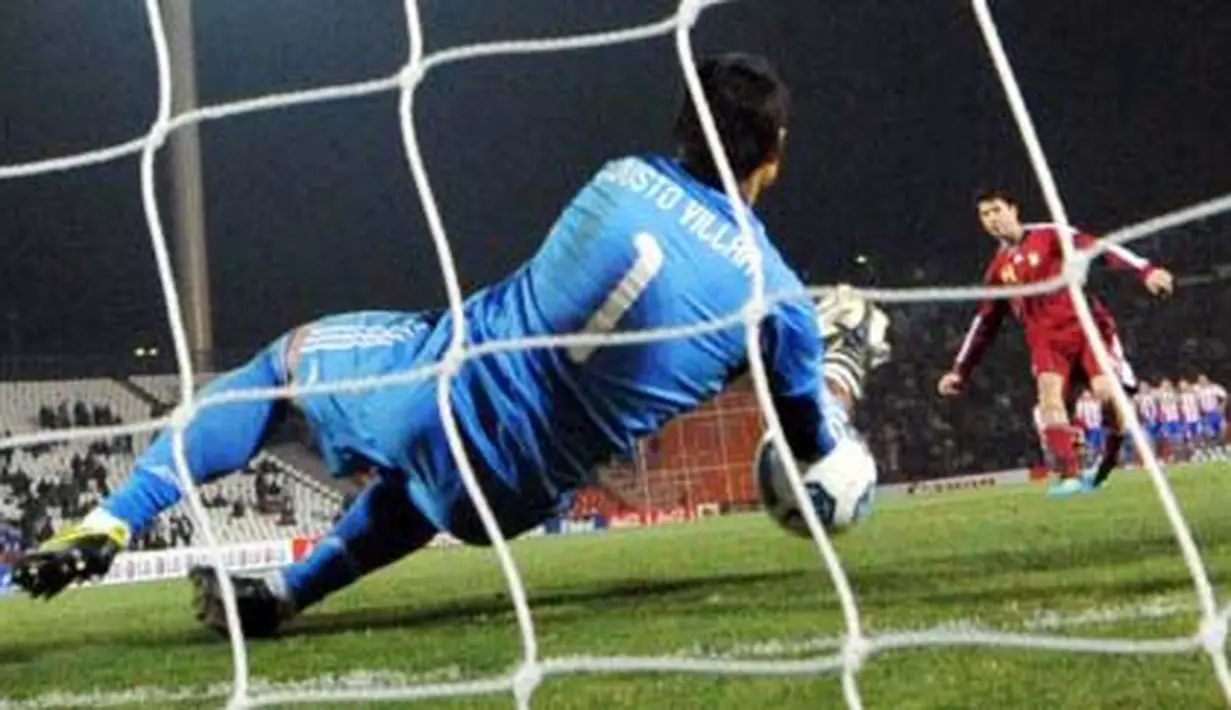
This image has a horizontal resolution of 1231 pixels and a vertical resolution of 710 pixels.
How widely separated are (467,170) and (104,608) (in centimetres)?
1601

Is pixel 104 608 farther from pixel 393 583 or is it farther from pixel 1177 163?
pixel 1177 163

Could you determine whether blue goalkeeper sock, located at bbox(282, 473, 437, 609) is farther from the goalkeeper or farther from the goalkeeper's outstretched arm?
the goalkeeper's outstretched arm

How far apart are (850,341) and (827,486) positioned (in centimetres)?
65

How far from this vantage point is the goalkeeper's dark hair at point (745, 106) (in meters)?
2.88

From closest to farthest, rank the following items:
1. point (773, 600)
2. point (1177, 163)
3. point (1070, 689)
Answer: point (1070, 689), point (773, 600), point (1177, 163)

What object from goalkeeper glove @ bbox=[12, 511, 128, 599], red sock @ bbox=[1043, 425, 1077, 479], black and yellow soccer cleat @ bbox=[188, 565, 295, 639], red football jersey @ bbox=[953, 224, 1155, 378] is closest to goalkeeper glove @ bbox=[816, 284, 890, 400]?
black and yellow soccer cleat @ bbox=[188, 565, 295, 639]

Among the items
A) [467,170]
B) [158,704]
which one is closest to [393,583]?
[158,704]

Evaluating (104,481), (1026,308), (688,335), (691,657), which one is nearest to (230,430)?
(691,657)

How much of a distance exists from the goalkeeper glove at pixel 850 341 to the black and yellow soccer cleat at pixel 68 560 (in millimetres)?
1263

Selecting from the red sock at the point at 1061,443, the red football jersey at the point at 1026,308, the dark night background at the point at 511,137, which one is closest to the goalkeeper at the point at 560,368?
the red football jersey at the point at 1026,308

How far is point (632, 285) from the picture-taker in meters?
2.95

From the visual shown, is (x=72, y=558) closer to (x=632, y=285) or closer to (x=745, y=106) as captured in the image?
(x=632, y=285)

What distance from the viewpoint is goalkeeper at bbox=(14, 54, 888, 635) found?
2.90 m

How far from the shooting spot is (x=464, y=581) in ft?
19.7
